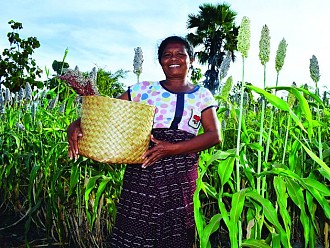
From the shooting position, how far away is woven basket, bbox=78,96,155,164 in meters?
1.79

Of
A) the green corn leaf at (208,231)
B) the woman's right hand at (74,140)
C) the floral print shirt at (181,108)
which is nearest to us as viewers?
the green corn leaf at (208,231)

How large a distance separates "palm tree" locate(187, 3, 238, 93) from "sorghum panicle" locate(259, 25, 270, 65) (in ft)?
57.6

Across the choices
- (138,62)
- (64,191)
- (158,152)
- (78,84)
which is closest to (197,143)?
(158,152)

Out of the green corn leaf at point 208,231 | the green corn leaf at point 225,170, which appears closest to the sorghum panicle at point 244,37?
the green corn leaf at point 225,170

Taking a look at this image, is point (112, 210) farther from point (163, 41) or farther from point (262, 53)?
point (262, 53)

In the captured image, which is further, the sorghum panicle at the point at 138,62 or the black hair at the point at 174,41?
the sorghum panicle at the point at 138,62

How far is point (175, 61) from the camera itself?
2.06m

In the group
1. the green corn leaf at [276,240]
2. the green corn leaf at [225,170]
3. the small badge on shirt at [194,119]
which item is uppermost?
the small badge on shirt at [194,119]

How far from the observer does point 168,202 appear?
203 cm

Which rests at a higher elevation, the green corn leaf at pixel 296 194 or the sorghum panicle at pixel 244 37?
the sorghum panicle at pixel 244 37

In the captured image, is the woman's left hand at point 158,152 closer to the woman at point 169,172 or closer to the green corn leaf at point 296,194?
the woman at point 169,172

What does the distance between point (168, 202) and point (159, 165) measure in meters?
0.17

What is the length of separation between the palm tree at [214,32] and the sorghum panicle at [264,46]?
17.6m

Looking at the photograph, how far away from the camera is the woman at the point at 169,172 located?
79.3 inches
